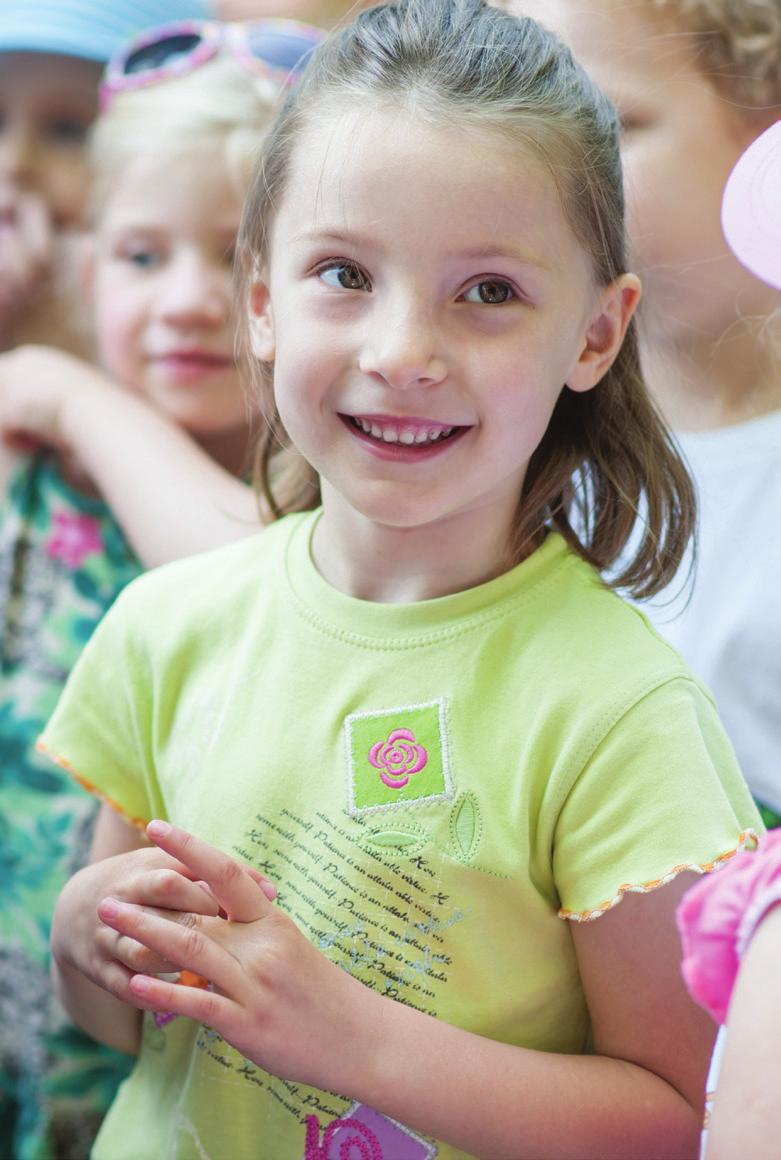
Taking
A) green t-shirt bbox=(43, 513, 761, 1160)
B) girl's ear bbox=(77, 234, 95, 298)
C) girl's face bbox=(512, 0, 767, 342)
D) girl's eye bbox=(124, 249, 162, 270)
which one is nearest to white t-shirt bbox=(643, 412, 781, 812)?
girl's face bbox=(512, 0, 767, 342)

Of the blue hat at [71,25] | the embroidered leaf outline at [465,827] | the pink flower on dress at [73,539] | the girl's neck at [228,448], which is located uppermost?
the blue hat at [71,25]

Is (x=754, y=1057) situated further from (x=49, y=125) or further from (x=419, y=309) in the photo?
(x=49, y=125)

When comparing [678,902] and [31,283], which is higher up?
[678,902]

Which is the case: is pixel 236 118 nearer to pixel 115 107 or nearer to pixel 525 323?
pixel 115 107

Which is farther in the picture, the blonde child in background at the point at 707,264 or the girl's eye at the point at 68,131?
the girl's eye at the point at 68,131

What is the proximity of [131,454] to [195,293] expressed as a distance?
0.18 metres

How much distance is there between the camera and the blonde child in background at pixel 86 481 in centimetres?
127

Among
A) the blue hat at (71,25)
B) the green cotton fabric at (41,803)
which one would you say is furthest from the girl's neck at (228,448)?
the blue hat at (71,25)

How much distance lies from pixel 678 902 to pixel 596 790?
77 mm

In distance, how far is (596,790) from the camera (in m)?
0.78

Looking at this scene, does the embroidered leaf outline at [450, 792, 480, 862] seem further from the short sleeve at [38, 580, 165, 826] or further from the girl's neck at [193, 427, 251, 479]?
the girl's neck at [193, 427, 251, 479]

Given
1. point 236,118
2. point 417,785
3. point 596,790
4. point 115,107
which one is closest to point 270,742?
point 417,785

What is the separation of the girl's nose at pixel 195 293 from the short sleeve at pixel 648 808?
2.43ft

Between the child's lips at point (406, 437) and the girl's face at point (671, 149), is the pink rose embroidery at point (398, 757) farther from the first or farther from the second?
the girl's face at point (671, 149)
